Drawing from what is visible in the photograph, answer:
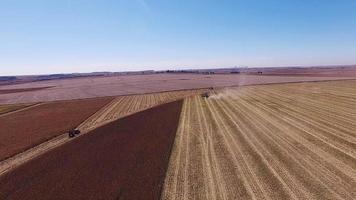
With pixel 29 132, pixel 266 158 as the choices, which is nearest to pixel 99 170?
pixel 266 158

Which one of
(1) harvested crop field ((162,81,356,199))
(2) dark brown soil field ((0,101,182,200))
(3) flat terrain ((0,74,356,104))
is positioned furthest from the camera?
(3) flat terrain ((0,74,356,104))

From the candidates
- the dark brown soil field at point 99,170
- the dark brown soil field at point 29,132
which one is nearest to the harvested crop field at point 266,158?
the dark brown soil field at point 99,170

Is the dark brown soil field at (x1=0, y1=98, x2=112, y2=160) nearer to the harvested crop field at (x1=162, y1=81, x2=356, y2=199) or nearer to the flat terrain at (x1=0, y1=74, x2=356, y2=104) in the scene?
the harvested crop field at (x1=162, y1=81, x2=356, y2=199)

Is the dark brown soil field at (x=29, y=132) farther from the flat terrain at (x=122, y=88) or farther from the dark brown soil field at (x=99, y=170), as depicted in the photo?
the flat terrain at (x=122, y=88)

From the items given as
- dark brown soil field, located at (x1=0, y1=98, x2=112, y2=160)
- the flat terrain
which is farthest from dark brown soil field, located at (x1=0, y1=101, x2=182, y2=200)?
the flat terrain

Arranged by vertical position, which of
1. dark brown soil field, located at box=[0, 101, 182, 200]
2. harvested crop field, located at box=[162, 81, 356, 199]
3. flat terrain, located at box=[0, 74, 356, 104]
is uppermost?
harvested crop field, located at box=[162, 81, 356, 199]
